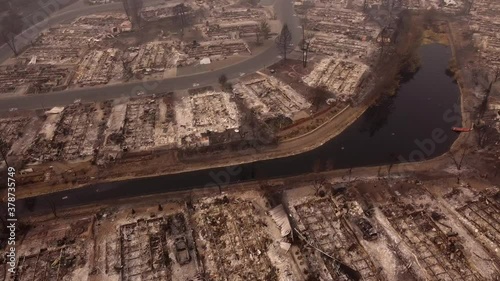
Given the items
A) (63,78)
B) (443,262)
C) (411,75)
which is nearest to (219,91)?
(63,78)

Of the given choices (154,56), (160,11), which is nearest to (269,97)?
(154,56)

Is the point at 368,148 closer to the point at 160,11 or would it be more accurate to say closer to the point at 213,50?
the point at 213,50

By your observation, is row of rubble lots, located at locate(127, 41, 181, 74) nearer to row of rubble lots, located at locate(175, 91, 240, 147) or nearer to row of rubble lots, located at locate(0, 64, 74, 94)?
row of rubble lots, located at locate(0, 64, 74, 94)

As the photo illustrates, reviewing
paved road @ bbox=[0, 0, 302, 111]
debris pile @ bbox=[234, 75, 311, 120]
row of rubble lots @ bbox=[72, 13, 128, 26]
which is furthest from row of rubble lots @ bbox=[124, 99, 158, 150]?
row of rubble lots @ bbox=[72, 13, 128, 26]

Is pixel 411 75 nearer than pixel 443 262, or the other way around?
pixel 443 262

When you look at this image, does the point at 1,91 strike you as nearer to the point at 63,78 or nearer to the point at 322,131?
the point at 63,78
